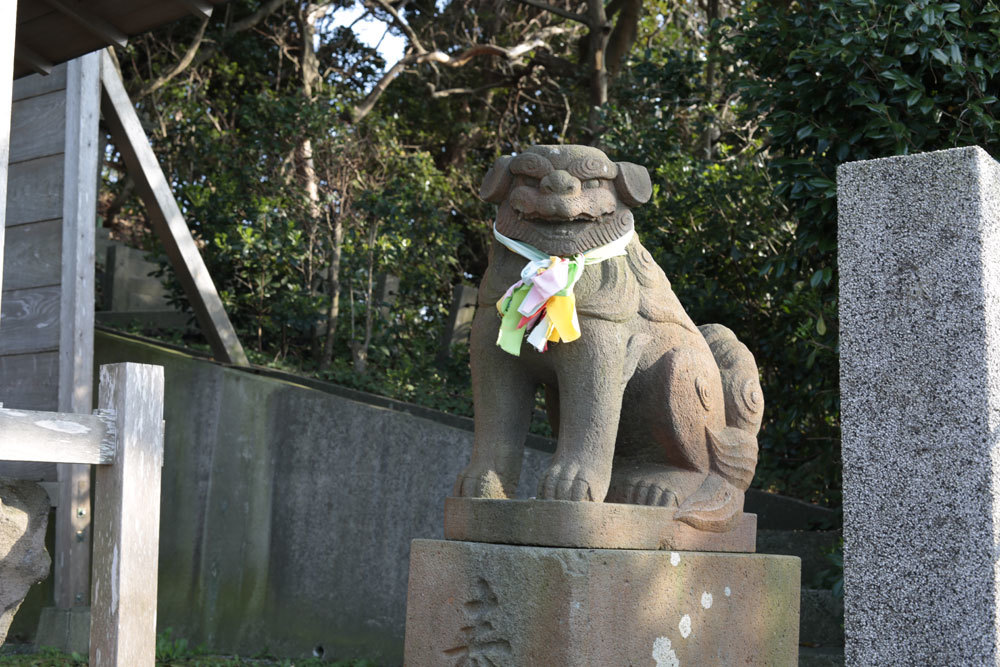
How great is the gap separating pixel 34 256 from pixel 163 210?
88 centimetres

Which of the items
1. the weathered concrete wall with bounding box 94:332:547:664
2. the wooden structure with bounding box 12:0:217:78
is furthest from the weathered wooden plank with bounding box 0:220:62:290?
the wooden structure with bounding box 12:0:217:78

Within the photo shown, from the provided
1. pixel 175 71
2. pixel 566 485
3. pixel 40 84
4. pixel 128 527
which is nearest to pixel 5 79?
pixel 128 527

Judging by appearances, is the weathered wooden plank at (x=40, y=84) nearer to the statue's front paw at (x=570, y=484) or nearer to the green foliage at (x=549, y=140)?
the green foliage at (x=549, y=140)

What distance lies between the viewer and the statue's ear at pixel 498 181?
3.31m

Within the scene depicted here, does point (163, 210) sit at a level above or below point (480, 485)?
above

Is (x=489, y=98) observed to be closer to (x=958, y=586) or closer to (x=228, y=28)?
(x=228, y=28)

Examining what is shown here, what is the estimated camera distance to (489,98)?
1030cm

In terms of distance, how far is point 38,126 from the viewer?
5398 mm

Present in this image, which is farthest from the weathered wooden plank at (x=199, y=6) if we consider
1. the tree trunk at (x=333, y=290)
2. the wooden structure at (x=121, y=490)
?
the tree trunk at (x=333, y=290)

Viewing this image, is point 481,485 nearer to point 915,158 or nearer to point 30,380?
point 915,158

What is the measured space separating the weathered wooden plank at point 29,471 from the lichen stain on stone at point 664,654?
3347mm

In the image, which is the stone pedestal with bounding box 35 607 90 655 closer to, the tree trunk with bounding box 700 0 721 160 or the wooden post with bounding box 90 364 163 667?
the wooden post with bounding box 90 364 163 667

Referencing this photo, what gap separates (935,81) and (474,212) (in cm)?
530

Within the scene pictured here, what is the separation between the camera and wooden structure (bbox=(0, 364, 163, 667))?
2.97 m
